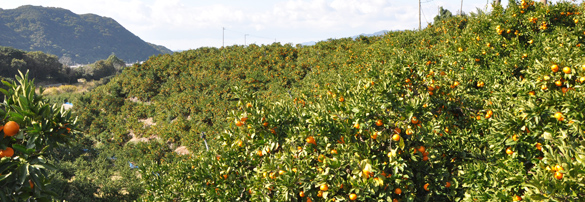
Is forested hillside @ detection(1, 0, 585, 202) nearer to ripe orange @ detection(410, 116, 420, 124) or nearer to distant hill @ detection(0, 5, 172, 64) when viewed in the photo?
ripe orange @ detection(410, 116, 420, 124)

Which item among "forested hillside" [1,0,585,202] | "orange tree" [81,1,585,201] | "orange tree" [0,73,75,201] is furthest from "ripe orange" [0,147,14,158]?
"orange tree" [81,1,585,201]

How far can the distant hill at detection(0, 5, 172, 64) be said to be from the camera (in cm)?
15625

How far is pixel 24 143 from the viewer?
2707 mm

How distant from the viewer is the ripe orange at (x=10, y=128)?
2.43 metres

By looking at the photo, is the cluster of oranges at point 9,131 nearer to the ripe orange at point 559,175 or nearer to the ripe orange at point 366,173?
the ripe orange at point 366,173

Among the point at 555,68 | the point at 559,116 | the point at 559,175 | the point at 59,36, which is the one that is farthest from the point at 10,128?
the point at 59,36

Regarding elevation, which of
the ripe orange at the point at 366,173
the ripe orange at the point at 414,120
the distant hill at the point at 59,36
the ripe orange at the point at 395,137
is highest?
the distant hill at the point at 59,36

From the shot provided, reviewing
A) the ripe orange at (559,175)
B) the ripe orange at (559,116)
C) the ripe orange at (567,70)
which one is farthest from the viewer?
the ripe orange at (567,70)

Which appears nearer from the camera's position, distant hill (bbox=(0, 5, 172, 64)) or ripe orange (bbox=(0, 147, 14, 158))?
ripe orange (bbox=(0, 147, 14, 158))

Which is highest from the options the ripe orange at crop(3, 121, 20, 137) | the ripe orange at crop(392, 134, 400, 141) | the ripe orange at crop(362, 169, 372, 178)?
the ripe orange at crop(3, 121, 20, 137)

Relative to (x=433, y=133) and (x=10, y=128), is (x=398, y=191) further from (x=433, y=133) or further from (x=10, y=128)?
(x=10, y=128)

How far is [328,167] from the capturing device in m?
2.92

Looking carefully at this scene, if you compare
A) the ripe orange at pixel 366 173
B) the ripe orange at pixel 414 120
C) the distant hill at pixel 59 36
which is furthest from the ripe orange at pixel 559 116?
the distant hill at pixel 59 36

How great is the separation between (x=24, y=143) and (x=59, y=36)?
214m
